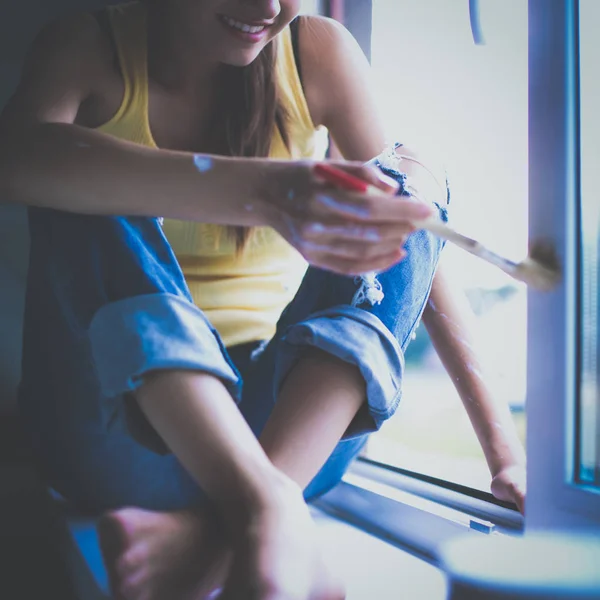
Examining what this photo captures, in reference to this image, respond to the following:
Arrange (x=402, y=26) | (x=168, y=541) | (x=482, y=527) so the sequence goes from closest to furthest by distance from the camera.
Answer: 1. (x=168, y=541)
2. (x=482, y=527)
3. (x=402, y=26)

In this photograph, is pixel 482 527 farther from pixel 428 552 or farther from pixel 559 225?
pixel 559 225

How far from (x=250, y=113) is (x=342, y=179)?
0.33m

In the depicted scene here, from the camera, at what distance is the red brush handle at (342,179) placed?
37 centimetres

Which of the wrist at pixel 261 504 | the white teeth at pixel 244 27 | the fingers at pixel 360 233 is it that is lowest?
the wrist at pixel 261 504

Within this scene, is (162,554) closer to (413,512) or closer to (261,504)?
(261,504)

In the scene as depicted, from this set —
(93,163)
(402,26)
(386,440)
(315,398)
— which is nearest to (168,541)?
(315,398)

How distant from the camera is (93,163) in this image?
1.44 ft

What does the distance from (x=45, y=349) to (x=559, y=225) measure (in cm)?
43

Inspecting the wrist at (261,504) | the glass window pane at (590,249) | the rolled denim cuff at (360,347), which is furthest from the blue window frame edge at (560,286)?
the wrist at (261,504)

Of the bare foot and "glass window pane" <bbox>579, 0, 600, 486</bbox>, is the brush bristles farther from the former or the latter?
the bare foot

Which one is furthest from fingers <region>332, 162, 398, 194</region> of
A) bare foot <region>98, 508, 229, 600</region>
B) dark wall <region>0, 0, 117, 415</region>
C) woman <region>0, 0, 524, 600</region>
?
dark wall <region>0, 0, 117, 415</region>

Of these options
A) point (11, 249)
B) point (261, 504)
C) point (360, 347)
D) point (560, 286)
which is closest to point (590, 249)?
point (560, 286)

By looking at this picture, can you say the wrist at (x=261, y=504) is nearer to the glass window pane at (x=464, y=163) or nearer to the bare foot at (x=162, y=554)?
the bare foot at (x=162, y=554)

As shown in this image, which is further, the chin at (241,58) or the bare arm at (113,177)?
the chin at (241,58)
